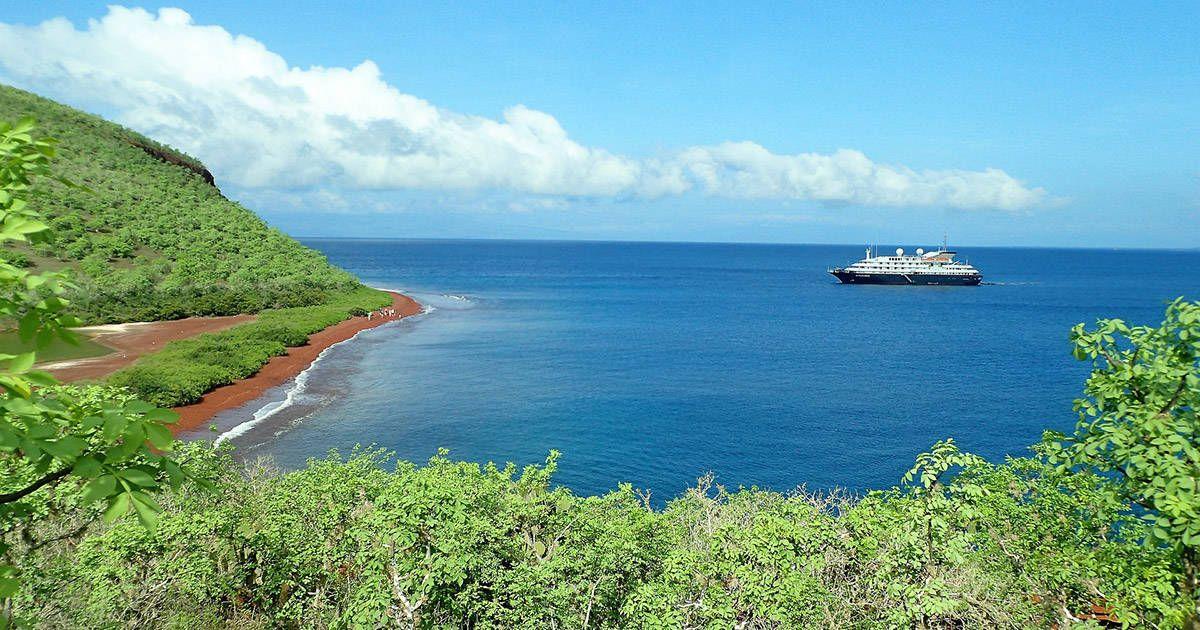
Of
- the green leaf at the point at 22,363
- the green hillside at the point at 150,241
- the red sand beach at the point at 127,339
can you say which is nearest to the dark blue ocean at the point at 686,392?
the red sand beach at the point at 127,339

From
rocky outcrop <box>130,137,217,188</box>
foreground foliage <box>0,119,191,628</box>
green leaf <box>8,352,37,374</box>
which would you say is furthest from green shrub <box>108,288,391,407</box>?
rocky outcrop <box>130,137,217,188</box>

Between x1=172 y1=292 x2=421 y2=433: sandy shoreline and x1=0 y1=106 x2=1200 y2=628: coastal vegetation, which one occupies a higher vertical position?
x1=0 y1=106 x2=1200 y2=628: coastal vegetation

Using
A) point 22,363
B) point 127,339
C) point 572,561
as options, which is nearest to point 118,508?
point 22,363

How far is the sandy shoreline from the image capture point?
44.7 metres

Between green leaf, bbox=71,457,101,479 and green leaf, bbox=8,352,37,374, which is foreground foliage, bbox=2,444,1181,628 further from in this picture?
green leaf, bbox=8,352,37,374

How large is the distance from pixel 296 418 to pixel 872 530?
125ft

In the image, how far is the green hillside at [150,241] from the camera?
7650 centimetres

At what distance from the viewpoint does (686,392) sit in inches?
2119

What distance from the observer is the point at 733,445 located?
4072 centimetres

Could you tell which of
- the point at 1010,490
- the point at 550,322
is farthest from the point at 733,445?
the point at 550,322

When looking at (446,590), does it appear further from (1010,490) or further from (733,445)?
(733,445)

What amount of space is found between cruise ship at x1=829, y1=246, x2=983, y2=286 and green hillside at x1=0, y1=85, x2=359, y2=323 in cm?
10658

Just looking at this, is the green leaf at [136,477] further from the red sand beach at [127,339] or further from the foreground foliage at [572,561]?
the red sand beach at [127,339]

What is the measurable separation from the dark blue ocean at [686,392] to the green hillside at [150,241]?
19.2 meters
